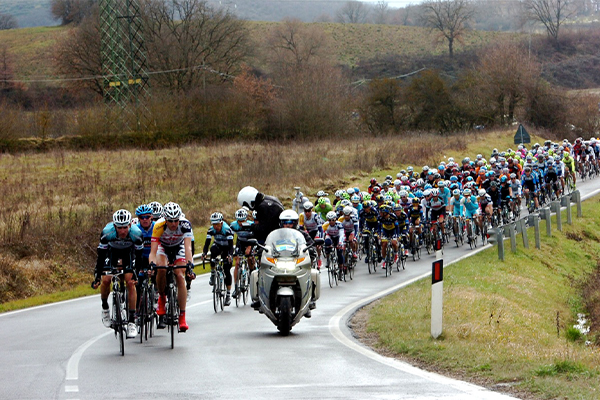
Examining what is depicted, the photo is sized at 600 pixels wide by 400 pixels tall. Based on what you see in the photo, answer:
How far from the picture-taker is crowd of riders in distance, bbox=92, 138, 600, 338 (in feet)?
39.3

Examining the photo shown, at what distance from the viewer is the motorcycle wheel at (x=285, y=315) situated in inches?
490

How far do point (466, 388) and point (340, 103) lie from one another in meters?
52.7

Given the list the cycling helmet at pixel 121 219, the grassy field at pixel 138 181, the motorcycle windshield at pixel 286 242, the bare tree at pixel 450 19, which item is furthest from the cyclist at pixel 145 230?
the bare tree at pixel 450 19

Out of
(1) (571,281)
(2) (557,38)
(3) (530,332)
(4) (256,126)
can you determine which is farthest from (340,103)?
(2) (557,38)

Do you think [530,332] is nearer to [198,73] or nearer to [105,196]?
[105,196]

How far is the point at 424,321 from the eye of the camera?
13922 mm

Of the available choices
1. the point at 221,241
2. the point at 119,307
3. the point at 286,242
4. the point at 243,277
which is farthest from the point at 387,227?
the point at 119,307

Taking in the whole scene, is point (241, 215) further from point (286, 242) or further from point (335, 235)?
point (335, 235)

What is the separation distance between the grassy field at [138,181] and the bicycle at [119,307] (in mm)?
9775

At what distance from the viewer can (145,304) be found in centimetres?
1241

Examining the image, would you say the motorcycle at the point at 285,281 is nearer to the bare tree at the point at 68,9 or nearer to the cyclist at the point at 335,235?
the cyclist at the point at 335,235

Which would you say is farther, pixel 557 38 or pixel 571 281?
pixel 557 38

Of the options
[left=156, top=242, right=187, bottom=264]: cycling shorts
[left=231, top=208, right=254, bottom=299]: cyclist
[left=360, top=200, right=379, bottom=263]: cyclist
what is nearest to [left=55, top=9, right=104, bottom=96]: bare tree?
[left=360, top=200, right=379, bottom=263]: cyclist

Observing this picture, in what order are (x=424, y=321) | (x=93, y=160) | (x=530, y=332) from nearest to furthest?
(x=424, y=321)
(x=530, y=332)
(x=93, y=160)
